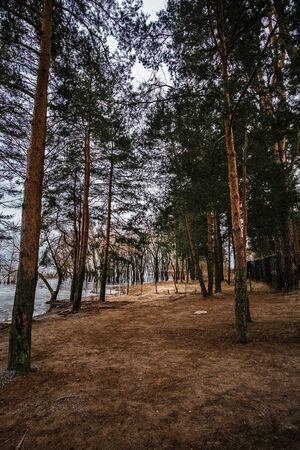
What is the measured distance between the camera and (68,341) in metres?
6.85

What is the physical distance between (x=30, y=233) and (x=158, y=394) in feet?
11.0

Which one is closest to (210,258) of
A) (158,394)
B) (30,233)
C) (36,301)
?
(30,233)

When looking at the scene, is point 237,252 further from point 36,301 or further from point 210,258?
point 36,301

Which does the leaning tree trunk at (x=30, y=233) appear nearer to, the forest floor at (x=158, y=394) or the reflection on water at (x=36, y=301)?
the forest floor at (x=158, y=394)

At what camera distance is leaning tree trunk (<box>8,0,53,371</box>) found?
181 inches

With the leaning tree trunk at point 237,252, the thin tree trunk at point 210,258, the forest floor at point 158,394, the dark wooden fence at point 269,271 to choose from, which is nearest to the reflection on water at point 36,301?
the thin tree trunk at point 210,258

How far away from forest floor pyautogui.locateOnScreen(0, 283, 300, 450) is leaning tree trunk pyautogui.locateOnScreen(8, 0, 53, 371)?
0.47 meters

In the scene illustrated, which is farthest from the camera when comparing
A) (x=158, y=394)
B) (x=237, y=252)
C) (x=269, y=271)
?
(x=269, y=271)

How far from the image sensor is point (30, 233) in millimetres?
4855

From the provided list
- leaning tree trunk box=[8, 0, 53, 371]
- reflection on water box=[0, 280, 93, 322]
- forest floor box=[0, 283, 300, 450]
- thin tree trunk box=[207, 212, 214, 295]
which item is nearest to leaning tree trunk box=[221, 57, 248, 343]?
forest floor box=[0, 283, 300, 450]

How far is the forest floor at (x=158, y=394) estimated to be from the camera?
2.64 meters

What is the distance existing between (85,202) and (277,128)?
30.1 feet

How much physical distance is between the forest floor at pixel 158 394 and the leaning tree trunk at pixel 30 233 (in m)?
0.47

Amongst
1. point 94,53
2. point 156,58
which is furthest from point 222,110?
point 94,53
